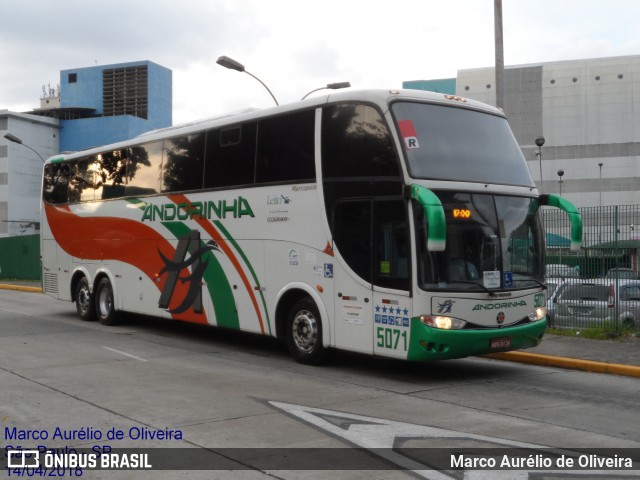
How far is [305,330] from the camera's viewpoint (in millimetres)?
11672

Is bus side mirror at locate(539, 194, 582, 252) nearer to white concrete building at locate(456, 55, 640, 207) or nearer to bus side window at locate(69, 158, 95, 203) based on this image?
bus side window at locate(69, 158, 95, 203)

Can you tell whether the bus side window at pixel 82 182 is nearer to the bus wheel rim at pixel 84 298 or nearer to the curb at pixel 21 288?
the bus wheel rim at pixel 84 298

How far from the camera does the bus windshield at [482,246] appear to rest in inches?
387

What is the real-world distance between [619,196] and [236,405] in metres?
68.5

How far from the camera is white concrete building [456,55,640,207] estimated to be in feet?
224

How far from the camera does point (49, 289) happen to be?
19.8 meters

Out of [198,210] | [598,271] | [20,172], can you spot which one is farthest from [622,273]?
[20,172]

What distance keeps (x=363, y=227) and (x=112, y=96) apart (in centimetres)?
7796

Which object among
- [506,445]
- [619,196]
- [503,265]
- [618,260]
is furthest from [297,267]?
[619,196]

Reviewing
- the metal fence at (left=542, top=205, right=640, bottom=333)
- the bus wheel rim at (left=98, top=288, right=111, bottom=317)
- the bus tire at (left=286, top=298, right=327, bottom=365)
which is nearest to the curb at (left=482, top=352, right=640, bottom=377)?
the metal fence at (left=542, top=205, right=640, bottom=333)

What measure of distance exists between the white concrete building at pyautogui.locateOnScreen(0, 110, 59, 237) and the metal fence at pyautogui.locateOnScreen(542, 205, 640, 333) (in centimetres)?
6742

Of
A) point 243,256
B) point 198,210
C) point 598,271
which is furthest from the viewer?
point 598,271

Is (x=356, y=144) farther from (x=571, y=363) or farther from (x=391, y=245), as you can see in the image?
(x=571, y=363)

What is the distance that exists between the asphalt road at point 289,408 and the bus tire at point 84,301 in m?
4.18
